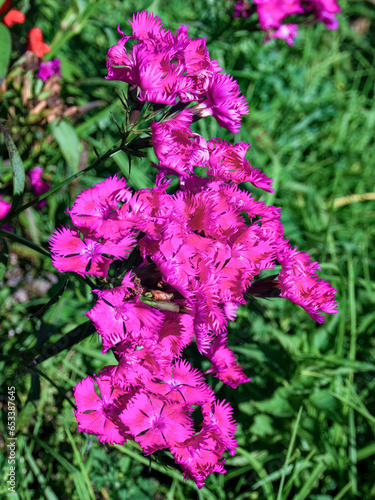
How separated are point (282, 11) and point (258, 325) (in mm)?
1233

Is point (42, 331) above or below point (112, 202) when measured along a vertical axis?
below

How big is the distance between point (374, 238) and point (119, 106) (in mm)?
1360

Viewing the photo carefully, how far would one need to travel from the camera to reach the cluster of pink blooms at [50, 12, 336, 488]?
798 mm

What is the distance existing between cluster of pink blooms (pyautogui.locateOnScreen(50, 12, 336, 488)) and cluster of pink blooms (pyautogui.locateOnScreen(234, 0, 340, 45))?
3.49ft

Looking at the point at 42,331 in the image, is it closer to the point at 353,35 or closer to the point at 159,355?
the point at 159,355

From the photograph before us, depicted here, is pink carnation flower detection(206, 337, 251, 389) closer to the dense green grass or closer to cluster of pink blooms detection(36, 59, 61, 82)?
the dense green grass

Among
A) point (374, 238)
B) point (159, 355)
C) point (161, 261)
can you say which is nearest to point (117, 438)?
point (159, 355)

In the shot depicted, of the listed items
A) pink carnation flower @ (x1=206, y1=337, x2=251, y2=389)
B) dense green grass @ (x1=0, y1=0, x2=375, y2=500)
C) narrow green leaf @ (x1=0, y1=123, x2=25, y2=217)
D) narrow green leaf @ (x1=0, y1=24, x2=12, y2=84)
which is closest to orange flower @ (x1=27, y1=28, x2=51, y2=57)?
dense green grass @ (x1=0, y1=0, x2=375, y2=500)

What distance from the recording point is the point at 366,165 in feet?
7.82

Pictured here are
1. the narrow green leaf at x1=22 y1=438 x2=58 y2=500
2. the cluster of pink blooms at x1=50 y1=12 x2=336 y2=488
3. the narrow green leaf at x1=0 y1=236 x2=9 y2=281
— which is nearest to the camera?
the cluster of pink blooms at x1=50 y1=12 x2=336 y2=488

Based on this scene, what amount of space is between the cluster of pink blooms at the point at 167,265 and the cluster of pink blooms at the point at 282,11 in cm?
107

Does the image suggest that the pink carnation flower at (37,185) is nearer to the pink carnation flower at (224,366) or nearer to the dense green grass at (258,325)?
the dense green grass at (258,325)

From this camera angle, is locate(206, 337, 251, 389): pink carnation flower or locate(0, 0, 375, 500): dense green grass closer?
locate(206, 337, 251, 389): pink carnation flower

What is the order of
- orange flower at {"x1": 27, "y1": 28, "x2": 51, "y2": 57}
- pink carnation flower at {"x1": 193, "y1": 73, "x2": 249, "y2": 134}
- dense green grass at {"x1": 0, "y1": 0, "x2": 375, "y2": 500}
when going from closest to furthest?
1. pink carnation flower at {"x1": 193, "y1": 73, "x2": 249, "y2": 134}
2. dense green grass at {"x1": 0, "y1": 0, "x2": 375, "y2": 500}
3. orange flower at {"x1": 27, "y1": 28, "x2": 51, "y2": 57}
